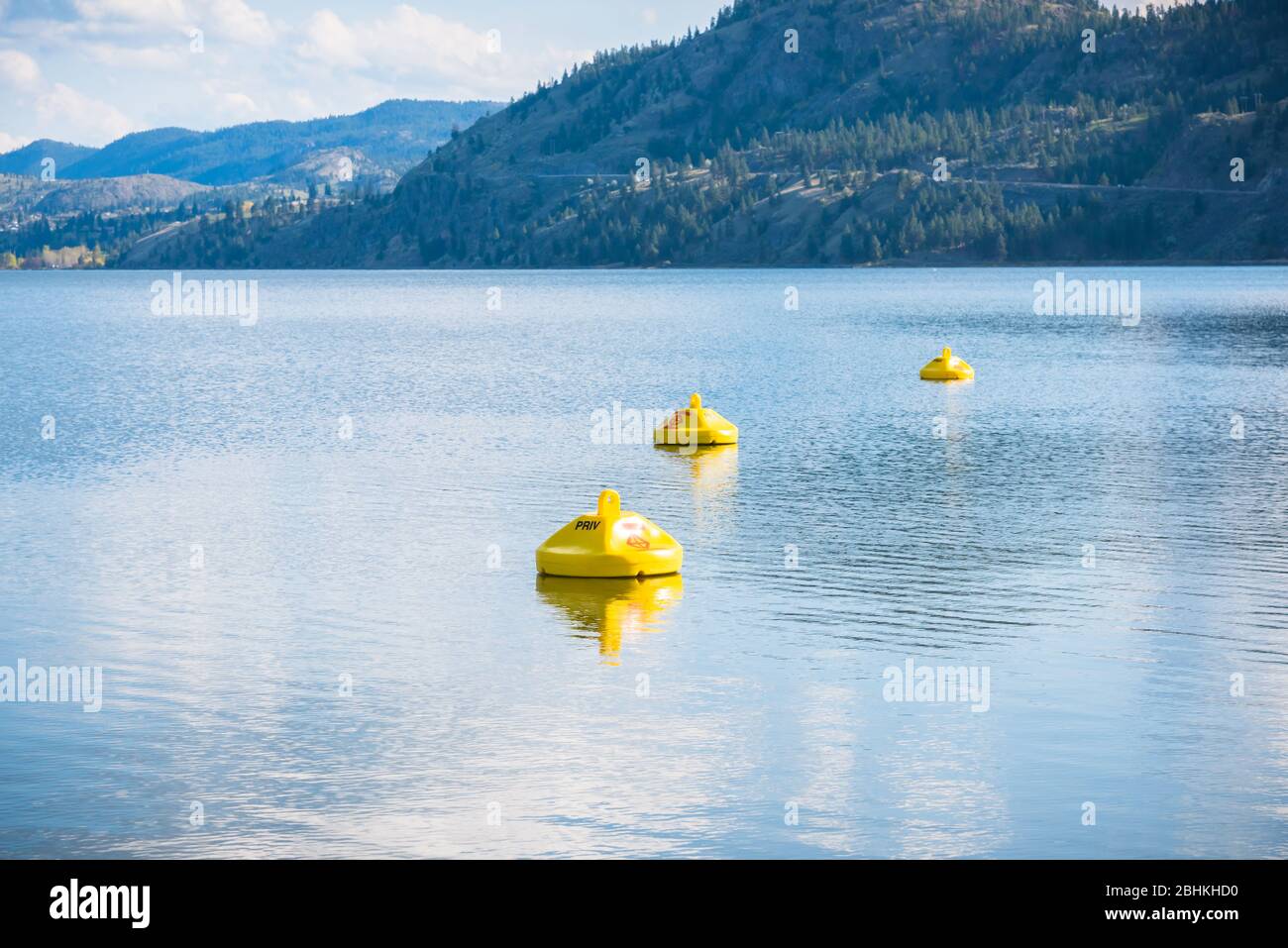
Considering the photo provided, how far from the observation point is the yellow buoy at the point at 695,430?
209 feet

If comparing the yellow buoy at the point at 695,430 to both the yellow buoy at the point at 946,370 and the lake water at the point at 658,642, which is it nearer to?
the lake water at the point at 658,642

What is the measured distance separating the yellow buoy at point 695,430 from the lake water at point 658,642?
1.82m

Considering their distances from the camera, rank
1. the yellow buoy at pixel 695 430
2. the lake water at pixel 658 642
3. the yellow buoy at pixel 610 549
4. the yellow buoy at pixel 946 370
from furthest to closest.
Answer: the yellow buoy at pixel 946 370, the yellow buoy at pixel 695 430, the yellow buoy at pixel 610 549, the lake water at pixel 658 642

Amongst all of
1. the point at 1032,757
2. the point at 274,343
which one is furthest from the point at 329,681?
the point at 274,343

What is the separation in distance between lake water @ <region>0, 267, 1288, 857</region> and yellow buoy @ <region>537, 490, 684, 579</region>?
1.41 feet

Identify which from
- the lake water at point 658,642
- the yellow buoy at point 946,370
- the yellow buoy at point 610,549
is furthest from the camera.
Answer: the yellow buoy at point 946,370

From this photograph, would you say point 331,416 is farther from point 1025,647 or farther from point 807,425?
point 1025,647

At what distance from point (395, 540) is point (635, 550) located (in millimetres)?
8550

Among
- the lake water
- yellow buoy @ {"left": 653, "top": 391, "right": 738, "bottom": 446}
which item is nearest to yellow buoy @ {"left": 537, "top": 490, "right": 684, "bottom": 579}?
the lake water

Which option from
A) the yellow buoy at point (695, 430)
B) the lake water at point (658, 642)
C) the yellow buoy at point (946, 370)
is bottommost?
the lake water at point (658, 642)

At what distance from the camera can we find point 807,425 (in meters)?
72.8

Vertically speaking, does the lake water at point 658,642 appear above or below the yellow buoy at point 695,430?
below

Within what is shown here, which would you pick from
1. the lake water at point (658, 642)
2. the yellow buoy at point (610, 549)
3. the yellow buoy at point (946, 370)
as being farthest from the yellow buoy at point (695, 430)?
the yellow buoy at point (946, 370)

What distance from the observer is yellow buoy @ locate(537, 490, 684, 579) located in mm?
36344
